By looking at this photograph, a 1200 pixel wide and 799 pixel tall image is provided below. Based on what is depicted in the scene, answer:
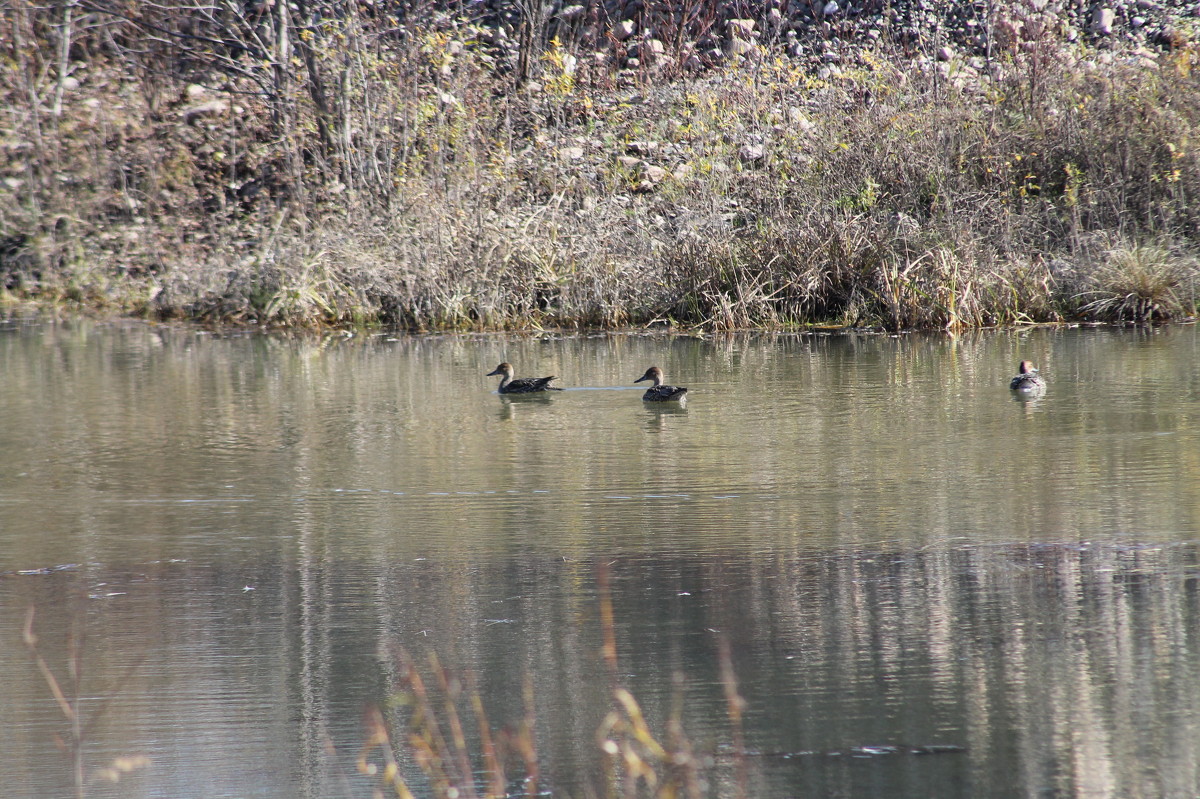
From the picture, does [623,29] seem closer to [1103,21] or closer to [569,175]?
[569,175]

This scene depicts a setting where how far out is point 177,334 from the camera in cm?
2041

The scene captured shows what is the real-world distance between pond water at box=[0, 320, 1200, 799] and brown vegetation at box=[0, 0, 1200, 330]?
7.00 m

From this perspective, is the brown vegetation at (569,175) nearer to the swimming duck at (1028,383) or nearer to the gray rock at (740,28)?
the gray rock at (740,28)

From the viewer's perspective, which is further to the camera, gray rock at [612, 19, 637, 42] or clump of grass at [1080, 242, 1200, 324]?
gray rock at [612, 19, 637, 42]

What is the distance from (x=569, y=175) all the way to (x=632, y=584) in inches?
772

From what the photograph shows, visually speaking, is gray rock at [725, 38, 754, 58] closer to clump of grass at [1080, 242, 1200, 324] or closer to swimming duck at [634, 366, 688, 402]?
clump of grass at [1080, 242, 1200, 324]

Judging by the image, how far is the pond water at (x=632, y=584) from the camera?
4.57 metres

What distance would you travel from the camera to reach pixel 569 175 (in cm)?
2547

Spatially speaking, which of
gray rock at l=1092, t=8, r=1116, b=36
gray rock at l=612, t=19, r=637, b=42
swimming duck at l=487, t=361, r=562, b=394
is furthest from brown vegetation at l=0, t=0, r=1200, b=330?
swimming duck at l=487, t=361, r=562, b=394

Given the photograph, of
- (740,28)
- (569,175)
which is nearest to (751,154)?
(569,175)

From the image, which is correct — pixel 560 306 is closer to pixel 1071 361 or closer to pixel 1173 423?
pixel 1071 361

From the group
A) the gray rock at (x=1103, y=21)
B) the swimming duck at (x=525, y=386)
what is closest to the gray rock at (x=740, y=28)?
the gray rock at (x=1103, y=21)

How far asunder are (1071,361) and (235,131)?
19.1 metres

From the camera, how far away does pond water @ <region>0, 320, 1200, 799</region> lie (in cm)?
457
